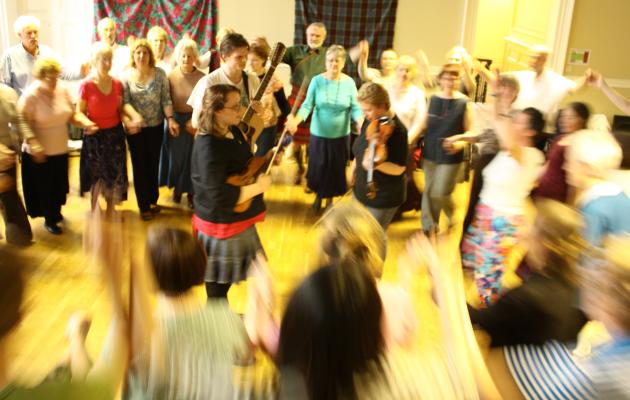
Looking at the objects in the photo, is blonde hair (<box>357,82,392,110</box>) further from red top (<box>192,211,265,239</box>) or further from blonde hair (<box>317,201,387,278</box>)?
blonde hair (<box>317,201,387,278</box>)

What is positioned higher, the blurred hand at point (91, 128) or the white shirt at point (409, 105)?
the white shirt at point (409, 105)

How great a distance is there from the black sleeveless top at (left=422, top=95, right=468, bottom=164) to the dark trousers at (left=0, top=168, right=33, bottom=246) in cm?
279

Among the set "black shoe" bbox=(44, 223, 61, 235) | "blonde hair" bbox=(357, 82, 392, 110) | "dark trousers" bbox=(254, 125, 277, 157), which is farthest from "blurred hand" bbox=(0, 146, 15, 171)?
"blonde hair" bbox=(357, 82, 392, 110)

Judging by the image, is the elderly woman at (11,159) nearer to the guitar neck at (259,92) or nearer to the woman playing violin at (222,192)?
the guitar neck at (259,92)

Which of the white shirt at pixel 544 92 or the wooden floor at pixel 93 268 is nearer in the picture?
the wooden floor at pixel 93 268

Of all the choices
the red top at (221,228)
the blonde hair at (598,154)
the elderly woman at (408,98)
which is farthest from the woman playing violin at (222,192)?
the elderly woman at (408,98)

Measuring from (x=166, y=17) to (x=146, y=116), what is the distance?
2.91 metres

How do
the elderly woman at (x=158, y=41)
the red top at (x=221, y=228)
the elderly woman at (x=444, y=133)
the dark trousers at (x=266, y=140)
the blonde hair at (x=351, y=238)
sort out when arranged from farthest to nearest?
the dark trousers at (x=266, y=140)
the elderly woman at (x=158, y=41)
the elderly woman at (x=444, y=133)
the red top at (x=221, y=228)
the blonde hair at (x=351, y=238)

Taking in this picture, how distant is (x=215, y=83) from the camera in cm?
391

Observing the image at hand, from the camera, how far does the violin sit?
10.2 ft

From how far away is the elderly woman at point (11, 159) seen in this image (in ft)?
12.0

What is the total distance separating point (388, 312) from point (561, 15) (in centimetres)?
534

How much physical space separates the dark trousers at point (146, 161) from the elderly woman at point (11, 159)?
76 cm

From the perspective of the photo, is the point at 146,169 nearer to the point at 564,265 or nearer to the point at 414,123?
the point at 414,123
